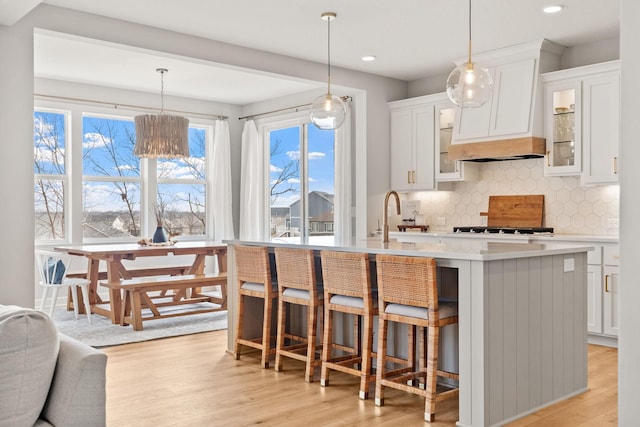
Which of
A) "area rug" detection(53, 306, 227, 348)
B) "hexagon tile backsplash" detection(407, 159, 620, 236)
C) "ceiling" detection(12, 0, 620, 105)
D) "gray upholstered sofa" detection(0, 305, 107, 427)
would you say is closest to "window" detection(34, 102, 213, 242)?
"ceiling" detection(12, 0, 620, 105)

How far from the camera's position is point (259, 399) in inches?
144

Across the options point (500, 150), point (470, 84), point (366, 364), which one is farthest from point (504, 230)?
point (366, 364)

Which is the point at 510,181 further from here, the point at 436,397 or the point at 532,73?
the point at 436,397

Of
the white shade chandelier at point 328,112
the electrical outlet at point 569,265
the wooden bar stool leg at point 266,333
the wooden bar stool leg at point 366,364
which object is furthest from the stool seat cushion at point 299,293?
the electrical outlet at point 569,265

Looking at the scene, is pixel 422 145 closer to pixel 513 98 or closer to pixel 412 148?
pixel 412 148

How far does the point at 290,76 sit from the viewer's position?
20.0 feet

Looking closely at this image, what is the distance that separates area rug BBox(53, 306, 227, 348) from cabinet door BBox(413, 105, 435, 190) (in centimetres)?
267

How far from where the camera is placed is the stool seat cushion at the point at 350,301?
375cm

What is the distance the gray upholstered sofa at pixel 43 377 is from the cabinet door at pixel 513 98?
4824 millimetres

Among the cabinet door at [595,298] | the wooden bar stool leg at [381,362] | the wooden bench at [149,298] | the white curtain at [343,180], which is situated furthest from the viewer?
the white curtain at [343,180]

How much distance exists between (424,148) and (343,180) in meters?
1.06

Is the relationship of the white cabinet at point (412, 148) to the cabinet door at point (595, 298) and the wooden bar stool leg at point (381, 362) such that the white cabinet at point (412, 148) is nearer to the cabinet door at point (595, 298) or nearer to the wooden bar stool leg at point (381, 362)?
the cabinet door at point (595, 298)

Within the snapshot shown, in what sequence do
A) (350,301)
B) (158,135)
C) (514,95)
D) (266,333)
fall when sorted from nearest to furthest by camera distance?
(350,301) < (266,333) < (514,95) < (158,135)

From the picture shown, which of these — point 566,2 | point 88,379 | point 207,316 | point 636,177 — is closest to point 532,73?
point 566,2
